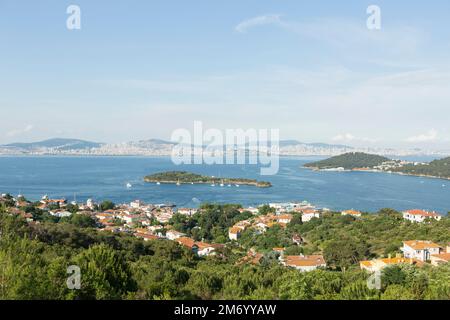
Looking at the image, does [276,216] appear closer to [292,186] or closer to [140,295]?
[140,295]

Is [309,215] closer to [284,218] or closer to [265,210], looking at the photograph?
[284,218]

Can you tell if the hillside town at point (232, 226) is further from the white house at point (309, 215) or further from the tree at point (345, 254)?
the tree at point (345, 254)

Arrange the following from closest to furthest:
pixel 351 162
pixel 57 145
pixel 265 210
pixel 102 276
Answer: pixel 102 276 → pixel 265 210 → pixel 351 162 → pixel 57 145

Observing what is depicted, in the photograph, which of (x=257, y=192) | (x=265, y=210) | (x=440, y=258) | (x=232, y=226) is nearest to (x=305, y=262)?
(x=440, y=258)

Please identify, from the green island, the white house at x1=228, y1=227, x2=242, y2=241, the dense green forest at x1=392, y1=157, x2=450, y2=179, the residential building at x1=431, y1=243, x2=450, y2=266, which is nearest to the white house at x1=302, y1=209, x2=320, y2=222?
the white house at x1=228, y1=227, x2=242, y2=241

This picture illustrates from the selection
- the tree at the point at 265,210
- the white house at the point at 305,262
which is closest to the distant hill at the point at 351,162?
the tree at the point at 265,210
